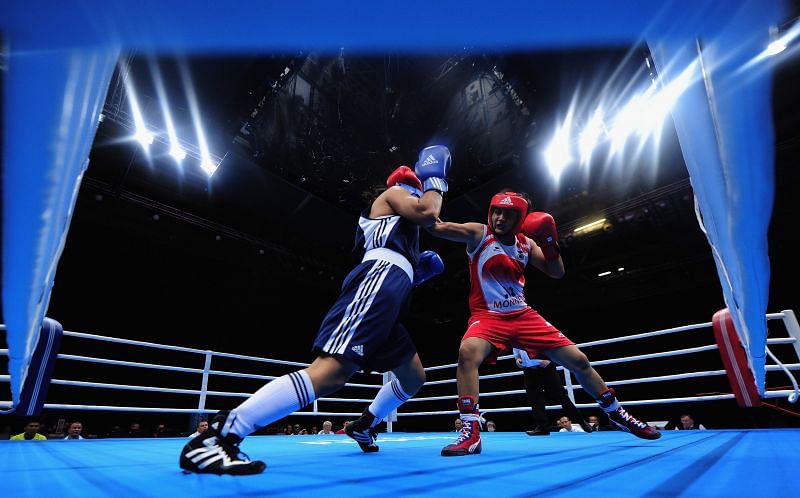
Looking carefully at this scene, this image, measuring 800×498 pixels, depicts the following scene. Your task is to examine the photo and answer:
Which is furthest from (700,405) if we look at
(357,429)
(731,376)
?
(357,429)

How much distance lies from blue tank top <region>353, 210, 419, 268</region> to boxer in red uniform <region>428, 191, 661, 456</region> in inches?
8.4

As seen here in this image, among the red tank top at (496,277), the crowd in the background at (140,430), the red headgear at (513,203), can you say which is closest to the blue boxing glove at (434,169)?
the red headgear at (513,203)

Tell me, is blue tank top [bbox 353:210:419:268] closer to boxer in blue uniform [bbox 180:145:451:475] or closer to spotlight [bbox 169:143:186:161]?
boxer in blue uniform [bbox 180:145:451:475]

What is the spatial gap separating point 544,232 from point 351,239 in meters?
7.33

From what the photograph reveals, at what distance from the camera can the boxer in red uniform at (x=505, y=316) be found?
2.01 m

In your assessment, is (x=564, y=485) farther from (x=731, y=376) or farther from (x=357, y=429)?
(x=731, y=376)

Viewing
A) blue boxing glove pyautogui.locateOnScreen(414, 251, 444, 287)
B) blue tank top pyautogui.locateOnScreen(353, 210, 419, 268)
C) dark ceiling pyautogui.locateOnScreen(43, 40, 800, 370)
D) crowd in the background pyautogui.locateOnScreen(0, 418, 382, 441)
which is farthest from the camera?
crowd in the background pyautogui.locateOnScreen(0, 418, 382, 441)

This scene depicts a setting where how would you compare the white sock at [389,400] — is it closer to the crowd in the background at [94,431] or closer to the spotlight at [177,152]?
the crowd in the background at [94,431]

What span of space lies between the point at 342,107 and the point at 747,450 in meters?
5.12

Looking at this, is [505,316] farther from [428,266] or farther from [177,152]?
[177,152]

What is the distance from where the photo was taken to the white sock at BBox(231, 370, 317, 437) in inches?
46.5

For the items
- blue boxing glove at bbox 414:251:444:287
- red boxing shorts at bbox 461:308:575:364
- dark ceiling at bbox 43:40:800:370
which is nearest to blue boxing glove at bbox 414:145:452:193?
blue boxing glove at bbox 414:251:444:287

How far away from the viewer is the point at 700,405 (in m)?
9.55

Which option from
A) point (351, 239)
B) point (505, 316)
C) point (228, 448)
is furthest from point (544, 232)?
point (351, 239)
